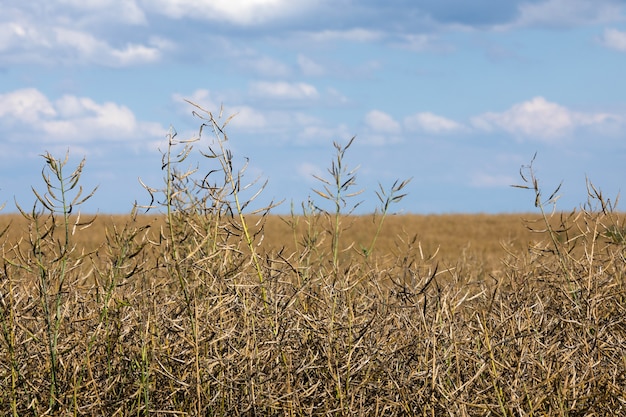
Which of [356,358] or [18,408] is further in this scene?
[18,408]

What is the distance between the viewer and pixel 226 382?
2.74 metres

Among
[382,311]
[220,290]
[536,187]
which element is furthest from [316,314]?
[536,187]

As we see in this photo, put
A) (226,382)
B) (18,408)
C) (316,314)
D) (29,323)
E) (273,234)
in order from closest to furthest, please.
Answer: (226,382)
(18,408)
(316,314)
(29,323)
(273,234)

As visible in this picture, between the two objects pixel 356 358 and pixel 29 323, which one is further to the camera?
pixel 29 323

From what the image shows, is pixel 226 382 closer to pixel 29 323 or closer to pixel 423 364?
pixel 423 364

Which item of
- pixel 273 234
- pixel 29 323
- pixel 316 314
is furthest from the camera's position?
pixel 273 234

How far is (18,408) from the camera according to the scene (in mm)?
2977

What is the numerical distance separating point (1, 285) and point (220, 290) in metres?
0.93

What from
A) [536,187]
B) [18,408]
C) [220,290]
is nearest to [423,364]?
[220,290]

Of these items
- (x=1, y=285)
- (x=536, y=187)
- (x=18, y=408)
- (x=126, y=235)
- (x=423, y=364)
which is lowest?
(x=18, y=408)

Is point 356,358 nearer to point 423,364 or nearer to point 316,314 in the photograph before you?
point 423,364

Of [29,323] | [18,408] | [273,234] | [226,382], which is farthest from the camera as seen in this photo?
[273,234]

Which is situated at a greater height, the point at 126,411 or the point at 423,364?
the point at 423,364

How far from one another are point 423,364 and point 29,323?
184 cm
